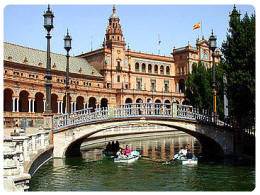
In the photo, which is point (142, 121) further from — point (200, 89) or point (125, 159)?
point (200, 89)

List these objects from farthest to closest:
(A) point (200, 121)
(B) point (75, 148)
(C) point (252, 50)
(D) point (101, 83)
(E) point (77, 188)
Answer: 1. (D) point (101, 83)
2. (B) point (75, 148)
3. (A) point (200, 121)
4. (C) point (252, 50)
5. (E) point (77, 188)

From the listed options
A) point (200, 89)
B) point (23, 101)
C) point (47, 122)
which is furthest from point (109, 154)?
point (23, 101)

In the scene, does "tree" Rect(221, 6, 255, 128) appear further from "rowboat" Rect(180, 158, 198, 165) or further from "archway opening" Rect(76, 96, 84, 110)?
"archway opening" Rect(76, 96, 84, 110)

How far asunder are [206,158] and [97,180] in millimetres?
10382

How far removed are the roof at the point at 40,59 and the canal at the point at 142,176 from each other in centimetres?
3623

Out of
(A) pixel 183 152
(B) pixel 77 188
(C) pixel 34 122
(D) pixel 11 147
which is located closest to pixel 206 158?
(A) pixel 183 152

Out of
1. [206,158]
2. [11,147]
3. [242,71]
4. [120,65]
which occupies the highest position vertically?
[120,65]

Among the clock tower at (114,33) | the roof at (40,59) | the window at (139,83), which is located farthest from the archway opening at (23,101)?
the window at (139,83)

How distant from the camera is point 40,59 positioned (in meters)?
60.1

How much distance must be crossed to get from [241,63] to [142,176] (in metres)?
8.43

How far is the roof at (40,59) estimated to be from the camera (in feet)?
178

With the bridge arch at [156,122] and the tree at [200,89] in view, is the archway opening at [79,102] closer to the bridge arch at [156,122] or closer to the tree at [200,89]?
the tree at [200,89]

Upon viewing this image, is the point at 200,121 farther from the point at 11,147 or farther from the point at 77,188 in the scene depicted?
the point at 11,147

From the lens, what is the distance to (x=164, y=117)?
2398cm
